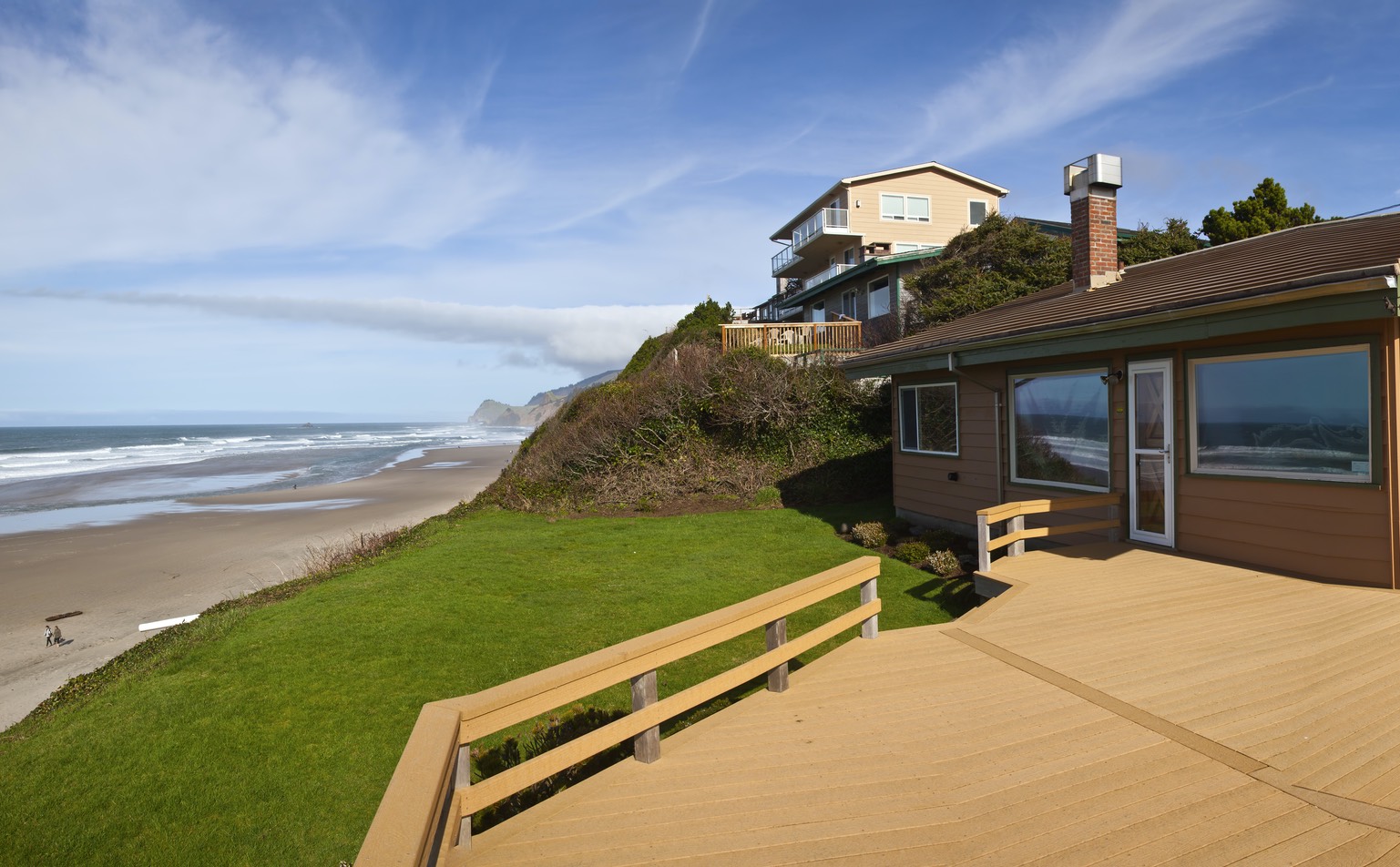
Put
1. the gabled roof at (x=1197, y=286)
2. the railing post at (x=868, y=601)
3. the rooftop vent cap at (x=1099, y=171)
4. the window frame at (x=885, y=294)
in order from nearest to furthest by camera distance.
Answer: the railing post at (x=868, y=601), the gabled roof at (x=1197, y=286), the rooftop vent cap at (x=1099, y=171), the window frame at (x=885, y=294)

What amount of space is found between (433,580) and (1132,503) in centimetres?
911

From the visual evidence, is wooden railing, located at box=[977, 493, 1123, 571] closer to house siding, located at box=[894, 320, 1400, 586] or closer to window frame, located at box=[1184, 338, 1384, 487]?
house siding, located at box=[894, 320, 1400, 586]

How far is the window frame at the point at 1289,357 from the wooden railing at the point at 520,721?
534 centimetres

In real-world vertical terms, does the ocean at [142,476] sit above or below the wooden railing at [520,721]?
below

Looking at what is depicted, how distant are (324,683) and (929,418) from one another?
32.1 feet

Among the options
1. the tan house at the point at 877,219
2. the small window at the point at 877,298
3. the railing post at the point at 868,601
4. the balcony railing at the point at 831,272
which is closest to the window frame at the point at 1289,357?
the railing post at the point at 868,601

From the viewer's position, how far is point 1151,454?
852 centimetres

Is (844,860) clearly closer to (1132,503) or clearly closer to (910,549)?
(1132,503)

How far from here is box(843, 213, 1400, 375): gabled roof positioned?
6.43m

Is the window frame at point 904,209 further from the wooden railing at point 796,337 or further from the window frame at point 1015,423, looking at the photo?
the window frame at point 1015,423

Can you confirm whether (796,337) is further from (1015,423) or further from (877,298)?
(1015,423)

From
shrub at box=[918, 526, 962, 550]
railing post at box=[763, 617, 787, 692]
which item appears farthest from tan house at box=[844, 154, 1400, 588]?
railing post at box=[763, 617, 787, 692]

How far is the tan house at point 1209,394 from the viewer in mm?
6488

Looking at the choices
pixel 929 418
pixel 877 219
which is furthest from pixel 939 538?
pixel 877 219
